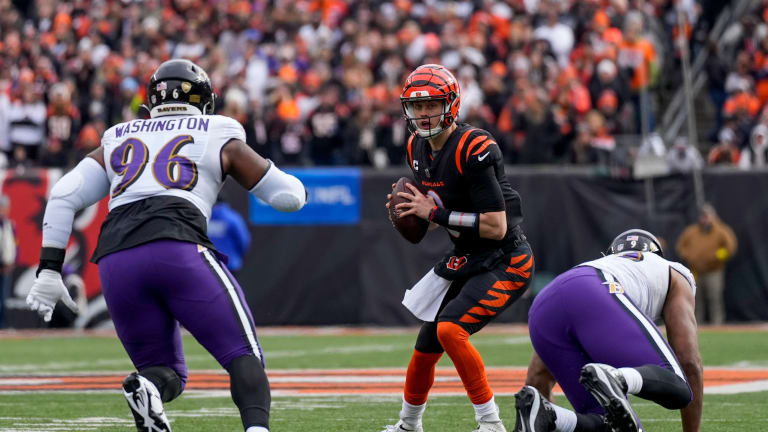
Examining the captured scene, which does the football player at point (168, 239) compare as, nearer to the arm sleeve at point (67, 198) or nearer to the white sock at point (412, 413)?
the arm sleeve at point (67, 198)

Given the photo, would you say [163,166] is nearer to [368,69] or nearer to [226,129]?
[226,129]

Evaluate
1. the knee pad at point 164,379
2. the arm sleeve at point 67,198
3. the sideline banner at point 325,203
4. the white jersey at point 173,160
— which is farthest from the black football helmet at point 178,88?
the sideline banner at point 325,203

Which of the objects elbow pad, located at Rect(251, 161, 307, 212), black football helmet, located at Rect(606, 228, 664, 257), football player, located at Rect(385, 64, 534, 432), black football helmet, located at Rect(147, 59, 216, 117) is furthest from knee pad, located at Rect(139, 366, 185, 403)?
black football helmet, located at Rect(606, 228, 664, 257)

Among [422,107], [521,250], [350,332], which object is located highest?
[422,107]

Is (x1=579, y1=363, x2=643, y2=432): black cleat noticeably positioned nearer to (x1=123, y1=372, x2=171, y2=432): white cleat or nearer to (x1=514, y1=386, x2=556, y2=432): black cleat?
(x1=514, y1=386, x2=556, y2=432): black cleat

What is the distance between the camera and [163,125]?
5.26m

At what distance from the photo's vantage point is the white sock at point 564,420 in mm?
5242

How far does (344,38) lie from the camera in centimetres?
1852

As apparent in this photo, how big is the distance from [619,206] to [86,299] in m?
6.70

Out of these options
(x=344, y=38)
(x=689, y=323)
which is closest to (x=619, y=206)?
(x=344, y=38)

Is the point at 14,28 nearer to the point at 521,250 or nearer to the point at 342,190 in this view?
the point at 342,190

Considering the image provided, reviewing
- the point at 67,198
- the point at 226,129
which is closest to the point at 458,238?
the point at 226,129

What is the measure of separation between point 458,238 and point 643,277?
3.86 ft

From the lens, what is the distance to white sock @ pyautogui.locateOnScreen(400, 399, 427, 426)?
254 inches
